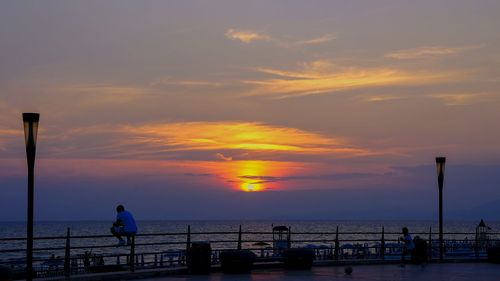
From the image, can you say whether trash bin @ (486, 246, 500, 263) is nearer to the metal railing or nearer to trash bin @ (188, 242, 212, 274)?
the metal railing

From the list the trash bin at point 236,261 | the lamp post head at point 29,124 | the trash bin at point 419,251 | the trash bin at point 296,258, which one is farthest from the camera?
the trash bin at point 419,251

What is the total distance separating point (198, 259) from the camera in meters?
25.2

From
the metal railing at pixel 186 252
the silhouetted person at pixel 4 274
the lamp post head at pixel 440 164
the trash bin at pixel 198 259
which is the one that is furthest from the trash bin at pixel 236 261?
the lamp post head at pixel 440 164

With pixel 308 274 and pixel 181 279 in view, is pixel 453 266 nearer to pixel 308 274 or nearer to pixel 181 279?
pixel 308 274

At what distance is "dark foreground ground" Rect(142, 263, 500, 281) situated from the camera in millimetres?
24141

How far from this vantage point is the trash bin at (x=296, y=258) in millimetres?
27672

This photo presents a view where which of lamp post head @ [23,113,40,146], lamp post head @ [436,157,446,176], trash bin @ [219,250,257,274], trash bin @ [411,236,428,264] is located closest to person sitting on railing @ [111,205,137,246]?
trash bin @ [219,250,257,274]

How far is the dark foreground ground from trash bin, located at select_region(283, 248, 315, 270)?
43 cm

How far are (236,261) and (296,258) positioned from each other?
9.39 ft

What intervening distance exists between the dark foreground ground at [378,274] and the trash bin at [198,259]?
0.37 meters

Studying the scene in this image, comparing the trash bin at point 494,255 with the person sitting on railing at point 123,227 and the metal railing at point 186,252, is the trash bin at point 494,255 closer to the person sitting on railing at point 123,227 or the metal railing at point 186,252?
→ the metal railing at point 186,252

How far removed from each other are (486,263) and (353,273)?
362 inches

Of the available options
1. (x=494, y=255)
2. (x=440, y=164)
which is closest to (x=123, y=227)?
(x=440, y=164)

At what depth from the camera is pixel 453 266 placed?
31.2m
